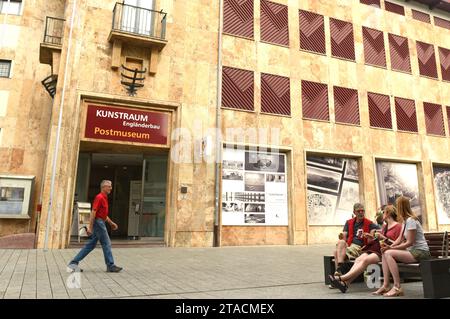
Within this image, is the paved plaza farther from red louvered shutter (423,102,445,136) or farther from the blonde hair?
red louvered shutter (423,102,445,136)

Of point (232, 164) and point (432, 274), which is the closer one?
point (432, 274)

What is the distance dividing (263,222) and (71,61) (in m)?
9.86

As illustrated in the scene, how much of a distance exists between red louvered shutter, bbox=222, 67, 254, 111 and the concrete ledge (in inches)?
349

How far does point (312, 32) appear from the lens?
17.7 metres

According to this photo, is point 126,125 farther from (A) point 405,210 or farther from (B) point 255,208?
(A) point 405,210

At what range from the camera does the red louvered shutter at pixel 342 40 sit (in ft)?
59.3

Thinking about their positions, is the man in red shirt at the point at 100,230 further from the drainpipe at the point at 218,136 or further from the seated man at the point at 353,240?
the drainpipe at the point at 218,136

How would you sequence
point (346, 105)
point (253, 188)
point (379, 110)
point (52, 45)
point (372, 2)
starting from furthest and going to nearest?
1. point (372, 2)
2. point (379, 110)
3. point (346, 105)
4. point (253, 188)
5. point (52, 45)

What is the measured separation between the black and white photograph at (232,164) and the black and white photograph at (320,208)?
3.57 meters

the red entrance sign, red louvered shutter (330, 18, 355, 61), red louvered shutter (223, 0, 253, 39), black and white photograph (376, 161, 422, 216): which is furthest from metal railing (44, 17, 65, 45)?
black and white photograph (376, 161, 422, 216)

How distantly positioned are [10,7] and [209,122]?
10689mm

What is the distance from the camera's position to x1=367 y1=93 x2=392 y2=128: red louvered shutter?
1808 cm

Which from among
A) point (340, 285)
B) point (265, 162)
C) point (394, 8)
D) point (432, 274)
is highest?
point (394, 8)

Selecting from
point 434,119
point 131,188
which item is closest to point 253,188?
point 131,188
